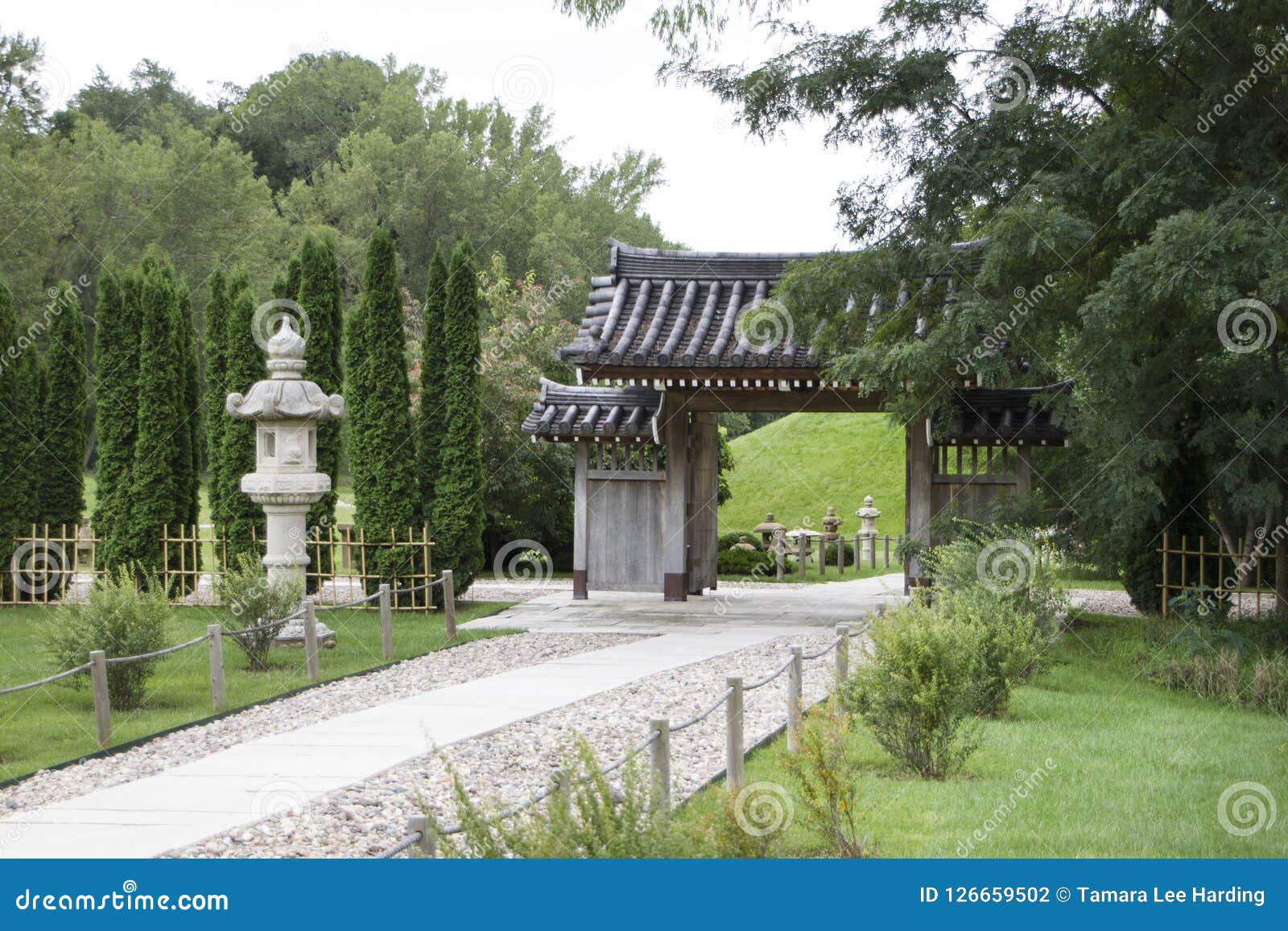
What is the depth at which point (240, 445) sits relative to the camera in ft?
58.7

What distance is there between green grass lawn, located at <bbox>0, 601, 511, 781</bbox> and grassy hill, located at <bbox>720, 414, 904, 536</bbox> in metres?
18.0

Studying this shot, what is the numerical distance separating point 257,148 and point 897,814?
48.0 metres

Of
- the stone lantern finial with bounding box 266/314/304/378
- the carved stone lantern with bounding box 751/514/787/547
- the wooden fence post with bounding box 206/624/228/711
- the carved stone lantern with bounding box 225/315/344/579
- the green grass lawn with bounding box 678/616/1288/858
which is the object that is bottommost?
the green grass lawn with bounding box 678/616/1288/858

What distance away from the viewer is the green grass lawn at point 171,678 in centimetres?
916

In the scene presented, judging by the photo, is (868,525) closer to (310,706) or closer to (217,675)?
(310,706)

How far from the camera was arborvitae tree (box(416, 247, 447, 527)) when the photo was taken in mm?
17469

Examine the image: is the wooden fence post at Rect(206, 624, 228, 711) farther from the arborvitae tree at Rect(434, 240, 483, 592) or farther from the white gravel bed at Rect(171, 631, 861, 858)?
the arborvitae tree at Rect(434, 240, 483, 592)

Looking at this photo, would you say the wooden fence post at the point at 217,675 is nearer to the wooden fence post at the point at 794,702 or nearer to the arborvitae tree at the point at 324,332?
the wooden fence post at the point at 794,702

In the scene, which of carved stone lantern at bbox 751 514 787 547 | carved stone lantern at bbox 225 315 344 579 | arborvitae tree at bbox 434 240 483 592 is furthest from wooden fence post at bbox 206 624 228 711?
carved stone lantern at bbox 751 514 787 547

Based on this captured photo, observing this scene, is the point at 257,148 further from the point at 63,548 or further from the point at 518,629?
the point at 518,629

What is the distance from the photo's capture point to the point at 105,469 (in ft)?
59.7

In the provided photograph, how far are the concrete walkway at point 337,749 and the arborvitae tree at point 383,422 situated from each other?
2175mm

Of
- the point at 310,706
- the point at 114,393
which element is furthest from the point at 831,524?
the point at 310,706

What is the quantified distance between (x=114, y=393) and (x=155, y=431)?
938 mm
